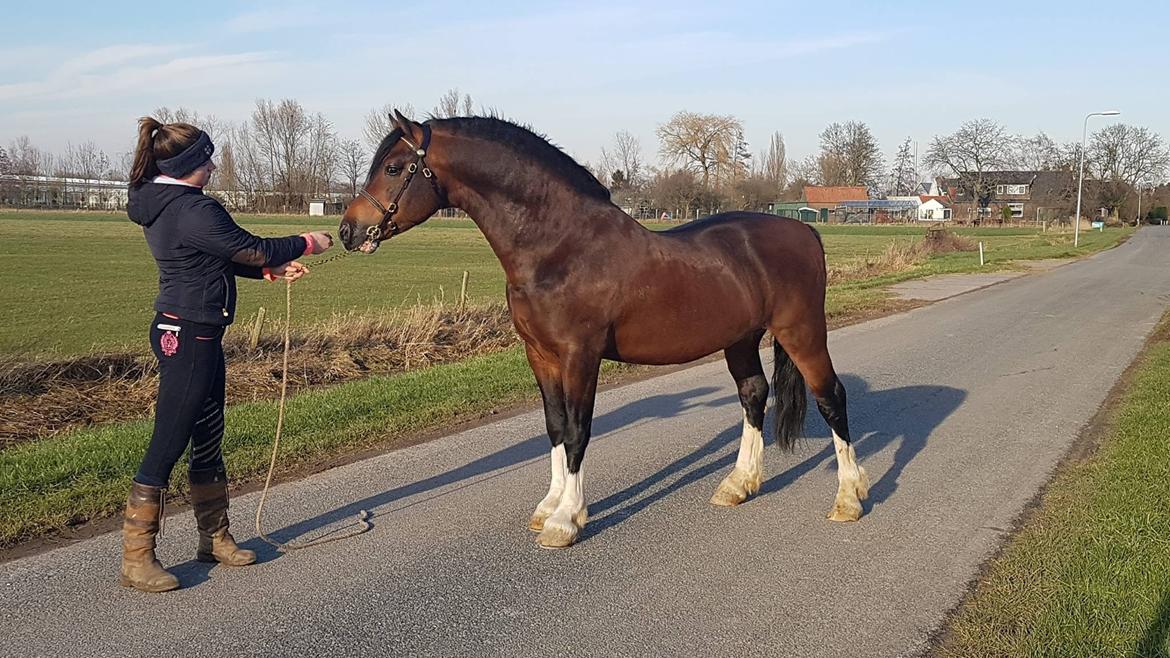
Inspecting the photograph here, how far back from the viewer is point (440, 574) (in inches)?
171

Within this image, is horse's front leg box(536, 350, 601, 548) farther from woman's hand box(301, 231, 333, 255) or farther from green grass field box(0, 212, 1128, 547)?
green grass field box(0, 212, 1128, 547)

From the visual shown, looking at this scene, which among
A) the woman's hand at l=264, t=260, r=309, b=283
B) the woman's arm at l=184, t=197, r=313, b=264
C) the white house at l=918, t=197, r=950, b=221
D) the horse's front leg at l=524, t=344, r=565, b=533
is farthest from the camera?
the white house at l=918, t=197, r=950, b=221

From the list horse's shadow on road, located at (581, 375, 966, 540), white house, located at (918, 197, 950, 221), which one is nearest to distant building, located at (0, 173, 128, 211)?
white house, located at (918, 197, 950, 221)

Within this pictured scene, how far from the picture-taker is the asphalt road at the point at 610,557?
368 centimetres

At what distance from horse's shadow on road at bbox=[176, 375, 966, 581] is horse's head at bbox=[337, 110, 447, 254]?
1691 mm

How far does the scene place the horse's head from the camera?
14.9 ft

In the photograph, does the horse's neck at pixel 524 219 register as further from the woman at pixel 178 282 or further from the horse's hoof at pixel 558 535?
the horse's hoof at pixel 558 535

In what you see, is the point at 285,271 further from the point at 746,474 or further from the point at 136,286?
the point at 136,286

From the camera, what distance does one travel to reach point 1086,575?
13.7 ft

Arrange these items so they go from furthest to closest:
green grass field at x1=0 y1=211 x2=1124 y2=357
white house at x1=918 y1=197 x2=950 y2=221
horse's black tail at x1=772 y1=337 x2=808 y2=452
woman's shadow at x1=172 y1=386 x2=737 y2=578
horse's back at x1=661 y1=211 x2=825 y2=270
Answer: white house at x1=918 y1=197 x2=950 y2=221, green grass field at x1=0 y1=211 x2=1124 y2=357, horse's black tail at x1=772 y1=337 x2=808 y2=452, horse's back at x1=661 y1=211 x2=825 y2=270, woman's shadow at x1=172 y1=386 x2=737 y2=578

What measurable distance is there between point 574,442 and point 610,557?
2.06 feet

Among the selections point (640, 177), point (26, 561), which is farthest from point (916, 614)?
point (640, 177)

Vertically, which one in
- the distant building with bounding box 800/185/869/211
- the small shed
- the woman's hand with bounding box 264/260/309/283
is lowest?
the woman's hand with bounding box 264/260/309/283

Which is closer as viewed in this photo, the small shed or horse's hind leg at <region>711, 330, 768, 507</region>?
horse's hind leg at <region>711, 330, 768, 507</region>
